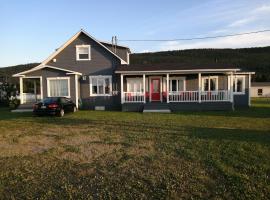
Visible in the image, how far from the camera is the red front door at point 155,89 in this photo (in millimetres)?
25312

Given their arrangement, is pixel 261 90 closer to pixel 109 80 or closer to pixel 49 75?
pixel 109 80

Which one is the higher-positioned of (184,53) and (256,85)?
(184,53)

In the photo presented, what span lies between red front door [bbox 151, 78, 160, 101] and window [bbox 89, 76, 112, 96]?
3.84 metres

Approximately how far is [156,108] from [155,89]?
3.80m

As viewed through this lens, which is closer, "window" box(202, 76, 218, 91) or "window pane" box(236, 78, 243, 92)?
"window" box(202, 76, 218, 91)

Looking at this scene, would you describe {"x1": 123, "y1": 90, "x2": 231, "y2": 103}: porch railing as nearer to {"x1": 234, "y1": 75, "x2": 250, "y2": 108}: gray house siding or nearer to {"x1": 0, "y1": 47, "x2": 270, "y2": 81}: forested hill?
{"x1": 234, "y1": 75, "x2": 250, "y2": 108}: gray house siding

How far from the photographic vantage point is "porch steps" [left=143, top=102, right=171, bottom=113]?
70.1ft

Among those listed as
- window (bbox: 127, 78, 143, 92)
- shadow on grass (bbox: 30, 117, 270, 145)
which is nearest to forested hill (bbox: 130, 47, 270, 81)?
window (bbox: 127, 78, 143, 92)

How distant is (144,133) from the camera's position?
1138cm

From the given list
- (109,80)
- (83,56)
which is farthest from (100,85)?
(83,56)

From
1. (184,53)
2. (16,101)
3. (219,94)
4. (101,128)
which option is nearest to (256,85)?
(184,53)

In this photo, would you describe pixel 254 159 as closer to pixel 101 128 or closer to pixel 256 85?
pixel 101 128

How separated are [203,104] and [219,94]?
1.66 m

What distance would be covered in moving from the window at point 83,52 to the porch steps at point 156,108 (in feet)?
23.5
